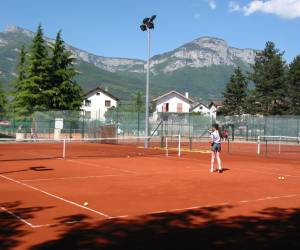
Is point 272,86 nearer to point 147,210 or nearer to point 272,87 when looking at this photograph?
point 272,87

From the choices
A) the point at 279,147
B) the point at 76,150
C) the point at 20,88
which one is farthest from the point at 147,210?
the point at 20,88

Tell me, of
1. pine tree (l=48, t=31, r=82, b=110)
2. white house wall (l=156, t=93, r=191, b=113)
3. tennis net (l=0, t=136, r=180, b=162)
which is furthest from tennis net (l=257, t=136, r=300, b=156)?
white house wall (l=156, t=93, r=191, b=113)

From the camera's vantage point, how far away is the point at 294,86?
214 ft

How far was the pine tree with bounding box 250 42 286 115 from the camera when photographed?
218 feet

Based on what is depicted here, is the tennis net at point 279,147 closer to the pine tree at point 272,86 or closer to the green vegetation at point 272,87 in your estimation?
the green vegetation at point 272,87

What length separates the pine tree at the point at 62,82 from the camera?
55.0 m

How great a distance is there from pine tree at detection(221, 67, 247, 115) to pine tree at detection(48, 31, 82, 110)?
26703 millimetres

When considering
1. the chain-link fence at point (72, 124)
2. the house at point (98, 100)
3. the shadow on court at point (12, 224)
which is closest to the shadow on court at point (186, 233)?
the shadow on court at point (12, 224)

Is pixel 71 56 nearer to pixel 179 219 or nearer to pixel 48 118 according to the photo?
pixel 48 118

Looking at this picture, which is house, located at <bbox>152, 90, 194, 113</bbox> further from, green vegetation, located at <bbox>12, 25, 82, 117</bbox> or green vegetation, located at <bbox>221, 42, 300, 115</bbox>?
green vegetation, located at <bbox>12, 25, 82, 117</bbox>

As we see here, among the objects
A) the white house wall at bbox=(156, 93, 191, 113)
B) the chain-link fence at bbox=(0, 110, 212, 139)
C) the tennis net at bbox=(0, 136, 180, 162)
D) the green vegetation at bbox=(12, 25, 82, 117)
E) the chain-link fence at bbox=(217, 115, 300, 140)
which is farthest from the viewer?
the white house wall at bbox=(156, 93, 191, 113)

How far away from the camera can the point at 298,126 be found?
4669 centimetres

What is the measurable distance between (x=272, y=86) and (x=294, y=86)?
3.18 m

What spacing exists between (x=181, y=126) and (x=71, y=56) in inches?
594
